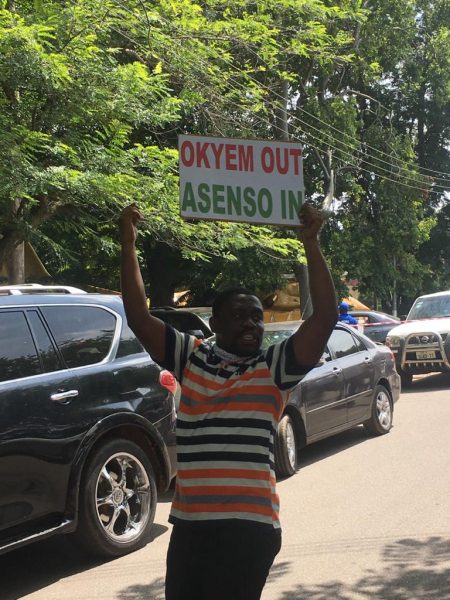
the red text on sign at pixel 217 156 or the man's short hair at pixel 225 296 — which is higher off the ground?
the red text on sign at pixel 217 156

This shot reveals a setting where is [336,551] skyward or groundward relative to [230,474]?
groundward

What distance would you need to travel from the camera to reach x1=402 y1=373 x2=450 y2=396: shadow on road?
14.9 metres

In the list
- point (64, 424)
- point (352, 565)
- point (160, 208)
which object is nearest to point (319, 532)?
point (352, 565)

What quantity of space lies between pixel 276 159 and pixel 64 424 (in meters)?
2.29

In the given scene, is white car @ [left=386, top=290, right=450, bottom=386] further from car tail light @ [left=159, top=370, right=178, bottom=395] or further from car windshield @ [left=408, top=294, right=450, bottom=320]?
car tail light @ [left=159, top=370, right=178, bottom=395]

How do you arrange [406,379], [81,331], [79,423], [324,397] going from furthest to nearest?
[406,379], [324,397], [81,331], [79,423]

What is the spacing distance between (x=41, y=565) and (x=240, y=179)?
10.6ft

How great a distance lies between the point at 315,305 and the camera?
2.71 m

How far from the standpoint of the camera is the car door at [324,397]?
814 cm

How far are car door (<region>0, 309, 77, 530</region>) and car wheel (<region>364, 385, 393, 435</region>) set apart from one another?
18.2ft

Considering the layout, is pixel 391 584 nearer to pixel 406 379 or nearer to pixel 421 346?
pixel 421 346

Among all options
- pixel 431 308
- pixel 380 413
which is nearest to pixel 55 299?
pixel 380 413

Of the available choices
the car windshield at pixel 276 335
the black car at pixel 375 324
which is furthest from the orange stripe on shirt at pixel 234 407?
the black car at pixel 375 324

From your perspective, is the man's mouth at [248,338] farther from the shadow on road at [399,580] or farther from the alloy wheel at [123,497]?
the alloy wheel at [123,497]
